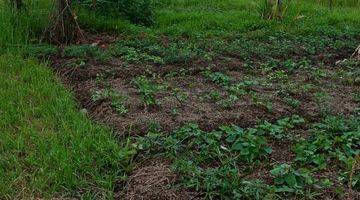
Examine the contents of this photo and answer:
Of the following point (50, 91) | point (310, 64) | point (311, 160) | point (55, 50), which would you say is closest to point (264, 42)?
point (310, 64)

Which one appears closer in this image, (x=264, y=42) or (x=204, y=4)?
(x=264, y=42)

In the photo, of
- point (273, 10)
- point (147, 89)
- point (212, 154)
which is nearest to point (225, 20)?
point (273, 10)

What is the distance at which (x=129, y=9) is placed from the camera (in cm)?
833

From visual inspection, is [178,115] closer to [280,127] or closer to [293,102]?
[280,127]

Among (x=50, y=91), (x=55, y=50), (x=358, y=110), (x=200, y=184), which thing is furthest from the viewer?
(x=55, y=50)

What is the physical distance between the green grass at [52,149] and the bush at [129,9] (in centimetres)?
338

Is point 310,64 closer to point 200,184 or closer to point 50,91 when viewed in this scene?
point 50,91

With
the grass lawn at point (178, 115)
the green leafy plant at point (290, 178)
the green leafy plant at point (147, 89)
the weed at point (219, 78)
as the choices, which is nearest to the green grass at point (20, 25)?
the grass lawn at point (178, 115)

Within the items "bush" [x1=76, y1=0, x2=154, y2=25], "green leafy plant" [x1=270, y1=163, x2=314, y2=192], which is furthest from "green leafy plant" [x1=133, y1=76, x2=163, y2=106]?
"bush" [x1=76, y1=0, x2=154, y2=25]

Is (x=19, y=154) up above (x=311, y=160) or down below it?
below

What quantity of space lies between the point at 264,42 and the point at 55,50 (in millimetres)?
2835

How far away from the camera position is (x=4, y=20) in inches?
274

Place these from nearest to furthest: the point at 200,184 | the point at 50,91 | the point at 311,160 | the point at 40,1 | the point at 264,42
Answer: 1. the point at 200,184
2. the point at 311,160
3. the point at 50,91
4. the point at 264,42
5. the point at 40,1

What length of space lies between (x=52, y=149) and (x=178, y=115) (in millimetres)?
1105
